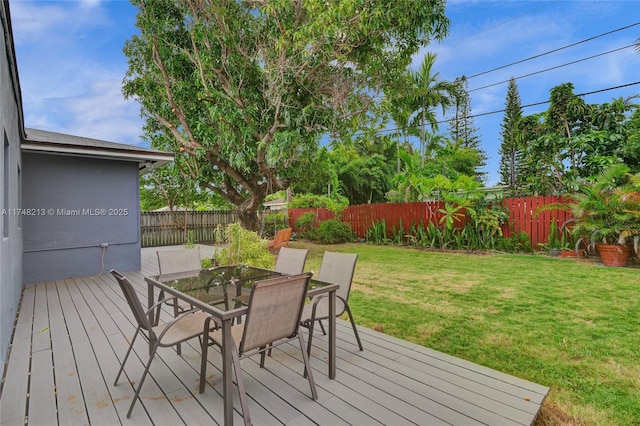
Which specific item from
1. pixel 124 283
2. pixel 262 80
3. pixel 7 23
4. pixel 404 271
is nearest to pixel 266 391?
pixel 124 283

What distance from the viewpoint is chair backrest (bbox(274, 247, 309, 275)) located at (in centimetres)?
356

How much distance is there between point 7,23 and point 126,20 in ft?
25.0

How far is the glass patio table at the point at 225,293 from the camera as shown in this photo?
1.91 m

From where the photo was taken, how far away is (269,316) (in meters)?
2.07

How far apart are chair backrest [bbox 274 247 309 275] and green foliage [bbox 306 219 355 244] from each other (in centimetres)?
846

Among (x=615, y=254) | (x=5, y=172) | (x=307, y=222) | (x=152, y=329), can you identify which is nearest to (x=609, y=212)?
(x=615, y=254)

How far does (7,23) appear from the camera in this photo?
8.98 feet

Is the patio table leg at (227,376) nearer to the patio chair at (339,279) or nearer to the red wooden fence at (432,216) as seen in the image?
the patio chair at (339,279)

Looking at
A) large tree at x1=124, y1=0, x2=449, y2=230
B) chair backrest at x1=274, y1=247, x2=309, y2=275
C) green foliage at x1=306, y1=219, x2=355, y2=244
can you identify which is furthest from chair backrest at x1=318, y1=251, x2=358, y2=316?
green foliage at x1=306, y1=219, x2=355, y2=244

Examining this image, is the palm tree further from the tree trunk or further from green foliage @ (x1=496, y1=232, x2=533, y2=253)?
the tree trunk

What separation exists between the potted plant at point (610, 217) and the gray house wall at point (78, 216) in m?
10.2

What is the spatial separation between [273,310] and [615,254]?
794cm

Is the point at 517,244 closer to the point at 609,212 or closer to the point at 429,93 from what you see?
the point at 609,212

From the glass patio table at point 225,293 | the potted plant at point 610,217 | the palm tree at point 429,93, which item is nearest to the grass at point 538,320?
the potted plant at point 610,217
